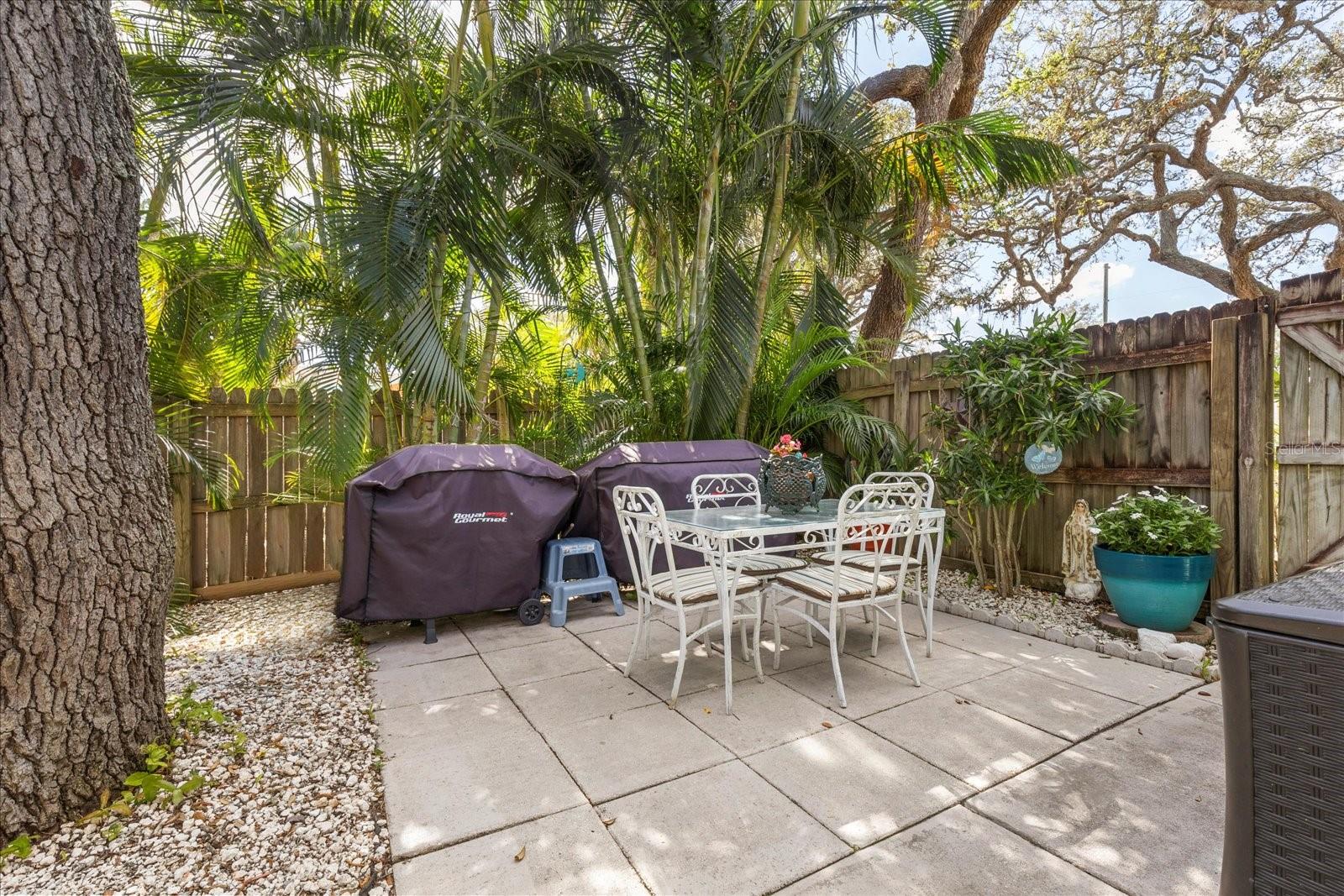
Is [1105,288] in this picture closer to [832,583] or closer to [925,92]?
[925,92]

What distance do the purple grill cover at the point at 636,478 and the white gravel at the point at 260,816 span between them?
1532mm

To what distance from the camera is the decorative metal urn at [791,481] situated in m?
2.84

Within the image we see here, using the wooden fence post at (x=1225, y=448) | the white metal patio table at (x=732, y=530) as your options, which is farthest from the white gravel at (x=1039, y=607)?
the white metal patio table at (x=732, y=530)

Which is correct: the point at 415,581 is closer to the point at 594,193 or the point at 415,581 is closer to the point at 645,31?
the point at 594,193

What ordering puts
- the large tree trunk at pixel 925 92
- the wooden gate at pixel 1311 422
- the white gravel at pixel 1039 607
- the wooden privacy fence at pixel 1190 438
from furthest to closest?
1. the large tree trunk at pixel 925 92
2. the white gravel at pixel 1039 607
3. the wooden privacy fence at pixel 1190 438
4. the wooden gate at pixel 1311 422

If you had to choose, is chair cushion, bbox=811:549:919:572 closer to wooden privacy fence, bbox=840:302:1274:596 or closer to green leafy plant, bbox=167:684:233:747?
wooden privacy fence, bbox=840:302:1274:596

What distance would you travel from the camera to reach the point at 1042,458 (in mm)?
3502

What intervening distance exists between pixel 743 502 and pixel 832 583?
1.56 meters

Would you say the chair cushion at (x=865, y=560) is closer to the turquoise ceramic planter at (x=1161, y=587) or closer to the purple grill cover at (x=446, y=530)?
the turquoise ceramic planter at (x=1161, y=587)

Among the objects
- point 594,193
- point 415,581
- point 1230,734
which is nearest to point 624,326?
point 594,193

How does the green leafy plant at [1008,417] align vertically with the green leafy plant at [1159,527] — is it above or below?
above

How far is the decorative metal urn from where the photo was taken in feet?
9.31

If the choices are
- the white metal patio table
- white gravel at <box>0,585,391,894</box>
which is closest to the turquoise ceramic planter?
the white metal patio table

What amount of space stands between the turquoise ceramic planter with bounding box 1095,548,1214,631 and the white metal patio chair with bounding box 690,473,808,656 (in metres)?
1.57
